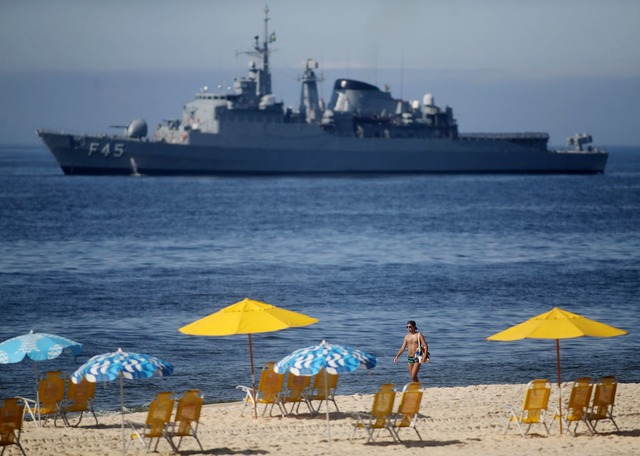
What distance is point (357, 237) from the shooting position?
45375mm

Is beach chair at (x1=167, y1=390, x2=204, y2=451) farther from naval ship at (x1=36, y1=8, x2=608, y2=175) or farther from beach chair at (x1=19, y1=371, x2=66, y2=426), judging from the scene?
naval ship at (x1=36, y1=8, x2=608, y2=175)

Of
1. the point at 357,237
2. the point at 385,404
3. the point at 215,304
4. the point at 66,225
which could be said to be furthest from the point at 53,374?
the point at 66,225

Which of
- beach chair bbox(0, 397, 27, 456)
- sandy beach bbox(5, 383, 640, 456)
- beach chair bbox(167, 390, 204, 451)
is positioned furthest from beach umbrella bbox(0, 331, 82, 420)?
beach chair bbox(167, 390, 204, 451)

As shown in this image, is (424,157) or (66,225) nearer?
(66,225)

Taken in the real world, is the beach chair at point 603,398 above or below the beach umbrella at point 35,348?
below

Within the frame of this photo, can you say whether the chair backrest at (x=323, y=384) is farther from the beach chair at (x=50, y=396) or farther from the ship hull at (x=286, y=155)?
the ship hull at (x=286, y=155)

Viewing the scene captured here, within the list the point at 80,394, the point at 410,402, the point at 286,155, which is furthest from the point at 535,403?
the point at 286,155

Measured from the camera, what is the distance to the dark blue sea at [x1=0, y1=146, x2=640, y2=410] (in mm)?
17766

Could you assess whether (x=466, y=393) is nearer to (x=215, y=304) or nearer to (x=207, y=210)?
(x=215, y=304)

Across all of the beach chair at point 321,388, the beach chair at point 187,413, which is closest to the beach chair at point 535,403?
the beach chair at point 321,388

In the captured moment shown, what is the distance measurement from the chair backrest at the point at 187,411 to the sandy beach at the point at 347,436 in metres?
0.27

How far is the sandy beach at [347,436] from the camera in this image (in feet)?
34.8

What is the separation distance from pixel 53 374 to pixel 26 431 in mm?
707

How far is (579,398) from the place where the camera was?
36.0 feet
